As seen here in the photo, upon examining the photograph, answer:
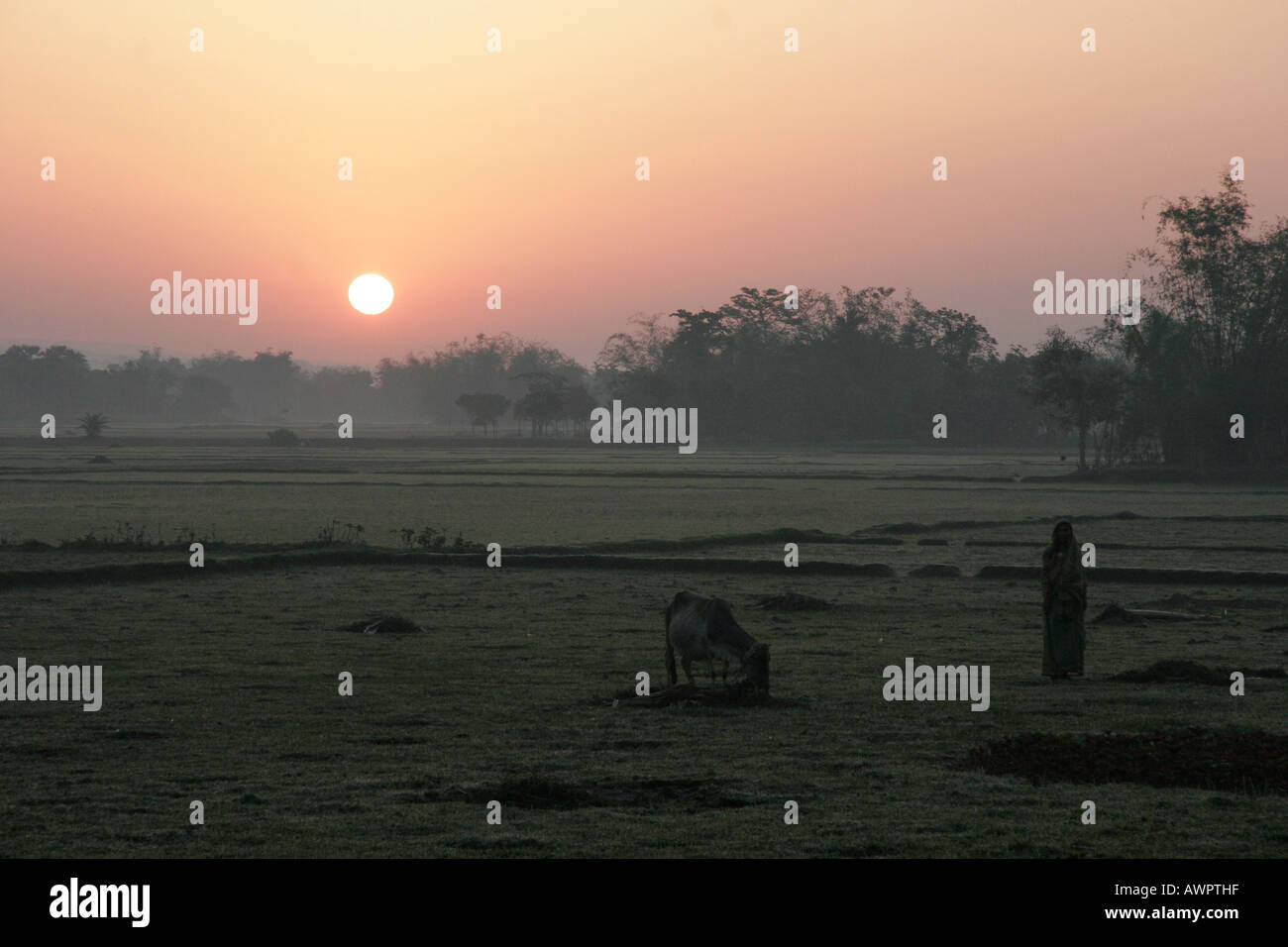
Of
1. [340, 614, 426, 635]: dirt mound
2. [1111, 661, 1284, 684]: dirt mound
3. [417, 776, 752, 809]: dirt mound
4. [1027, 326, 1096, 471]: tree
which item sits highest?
[1027, 326, 1096, 471]: tree

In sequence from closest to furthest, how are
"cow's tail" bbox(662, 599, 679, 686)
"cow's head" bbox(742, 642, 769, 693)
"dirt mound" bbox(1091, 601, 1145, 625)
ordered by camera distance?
1. "cow's head" bbox(742, 642, 769, 693)
2. "cow's tail" bbox(662, 599, 679, 686)
3. "dirt mound" bbox(1091, 601, 1145, 625)

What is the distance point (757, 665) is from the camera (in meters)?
13.7

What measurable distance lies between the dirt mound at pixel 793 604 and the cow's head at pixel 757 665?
835 centimetres

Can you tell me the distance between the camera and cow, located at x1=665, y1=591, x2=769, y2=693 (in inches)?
538

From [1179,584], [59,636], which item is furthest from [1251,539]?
[59,636]

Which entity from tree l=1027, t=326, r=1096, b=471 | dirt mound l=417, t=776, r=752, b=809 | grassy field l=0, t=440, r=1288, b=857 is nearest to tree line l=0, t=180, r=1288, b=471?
tree l=1027, t=326, r=1096, b=471

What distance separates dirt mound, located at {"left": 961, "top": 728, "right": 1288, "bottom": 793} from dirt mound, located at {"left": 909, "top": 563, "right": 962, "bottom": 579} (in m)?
15.4

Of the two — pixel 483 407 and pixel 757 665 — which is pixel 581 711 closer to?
pixel 757 665

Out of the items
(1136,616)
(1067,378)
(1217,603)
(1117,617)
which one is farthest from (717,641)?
(1067,378)

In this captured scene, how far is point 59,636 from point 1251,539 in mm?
30086

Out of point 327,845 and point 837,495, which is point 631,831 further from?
point 837,495

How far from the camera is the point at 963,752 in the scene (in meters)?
11.6

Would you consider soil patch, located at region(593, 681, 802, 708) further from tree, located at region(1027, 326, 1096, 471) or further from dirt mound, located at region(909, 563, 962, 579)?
tree, located at region(1027, 326, 1096, 471)

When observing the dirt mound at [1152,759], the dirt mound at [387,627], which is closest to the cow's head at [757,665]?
the dirt mound at [1152,759]
